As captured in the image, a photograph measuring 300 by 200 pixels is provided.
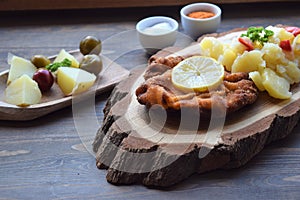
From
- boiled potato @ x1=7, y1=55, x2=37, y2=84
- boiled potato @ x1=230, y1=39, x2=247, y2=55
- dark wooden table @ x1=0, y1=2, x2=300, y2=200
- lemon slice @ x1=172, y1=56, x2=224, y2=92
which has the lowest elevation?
dark wooden table @ x1=0, y1=2, x2=300, y2=200

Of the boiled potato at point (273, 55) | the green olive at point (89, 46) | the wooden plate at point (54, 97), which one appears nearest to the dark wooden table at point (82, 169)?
the wooden plate at point (54, 97)

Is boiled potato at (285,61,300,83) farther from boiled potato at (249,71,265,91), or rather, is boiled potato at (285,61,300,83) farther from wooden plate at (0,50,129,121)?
wooden plate at (0,50,129,121)

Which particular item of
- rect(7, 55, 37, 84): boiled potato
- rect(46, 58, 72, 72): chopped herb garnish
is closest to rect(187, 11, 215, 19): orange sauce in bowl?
rect(46, 58, 72, 72): chopped herb garnish

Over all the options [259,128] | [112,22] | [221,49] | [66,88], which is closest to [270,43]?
[221,49]

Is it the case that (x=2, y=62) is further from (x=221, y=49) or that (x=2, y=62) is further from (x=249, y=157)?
(x=249, y=157)

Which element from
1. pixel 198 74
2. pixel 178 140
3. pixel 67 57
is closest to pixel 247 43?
pixel 198 74
